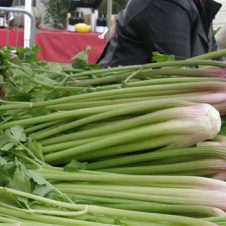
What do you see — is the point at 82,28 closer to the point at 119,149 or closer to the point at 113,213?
the point at 119,149

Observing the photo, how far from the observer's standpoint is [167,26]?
2186mm

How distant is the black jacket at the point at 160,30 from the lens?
2.18 meters

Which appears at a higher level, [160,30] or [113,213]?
[160,30]

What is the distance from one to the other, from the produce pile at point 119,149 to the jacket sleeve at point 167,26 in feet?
2.84

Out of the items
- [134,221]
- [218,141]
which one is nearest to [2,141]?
[134,221]

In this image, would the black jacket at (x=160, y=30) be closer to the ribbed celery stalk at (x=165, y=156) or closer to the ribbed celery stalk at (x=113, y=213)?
the ribbed celery stalk at (x=165, y=156)

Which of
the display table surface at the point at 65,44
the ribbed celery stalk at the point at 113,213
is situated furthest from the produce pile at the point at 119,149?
the display table surface at the point at 65,44

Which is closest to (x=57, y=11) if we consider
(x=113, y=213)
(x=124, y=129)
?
(x=124, y=129)

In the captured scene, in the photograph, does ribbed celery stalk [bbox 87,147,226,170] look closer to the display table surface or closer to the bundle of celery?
the bundle of celery

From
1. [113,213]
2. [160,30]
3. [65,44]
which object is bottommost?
[65,44]

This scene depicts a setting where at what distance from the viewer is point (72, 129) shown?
124 cm

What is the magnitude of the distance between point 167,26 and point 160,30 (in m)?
0.04

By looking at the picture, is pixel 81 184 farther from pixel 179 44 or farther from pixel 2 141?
pixel 179 44

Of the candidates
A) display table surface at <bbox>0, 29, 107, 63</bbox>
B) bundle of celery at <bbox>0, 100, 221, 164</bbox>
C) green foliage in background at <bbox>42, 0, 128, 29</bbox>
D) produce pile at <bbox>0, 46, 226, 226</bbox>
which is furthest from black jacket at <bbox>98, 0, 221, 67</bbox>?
green foliage in background at <bbox>42, 0, 128, 29</bbox>
